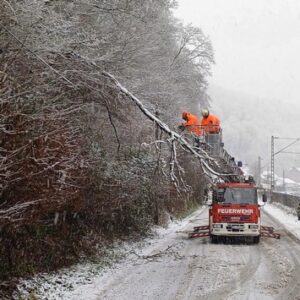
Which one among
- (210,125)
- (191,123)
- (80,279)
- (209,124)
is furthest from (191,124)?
(80,279)

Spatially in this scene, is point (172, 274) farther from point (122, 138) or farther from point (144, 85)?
point (144, 85)

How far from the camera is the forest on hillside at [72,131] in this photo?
8.79 m

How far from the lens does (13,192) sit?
29.2 feet

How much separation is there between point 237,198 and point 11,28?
1216cm

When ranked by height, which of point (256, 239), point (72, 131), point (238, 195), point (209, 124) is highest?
point (209, 124)

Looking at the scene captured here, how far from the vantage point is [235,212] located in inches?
748

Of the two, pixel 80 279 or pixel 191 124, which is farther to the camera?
pixel 191 124

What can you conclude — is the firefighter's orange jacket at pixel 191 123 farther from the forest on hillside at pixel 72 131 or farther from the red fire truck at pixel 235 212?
the red fire truck at pixel 235 212

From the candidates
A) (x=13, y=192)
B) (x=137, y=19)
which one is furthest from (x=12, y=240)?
(x=137, y=19)

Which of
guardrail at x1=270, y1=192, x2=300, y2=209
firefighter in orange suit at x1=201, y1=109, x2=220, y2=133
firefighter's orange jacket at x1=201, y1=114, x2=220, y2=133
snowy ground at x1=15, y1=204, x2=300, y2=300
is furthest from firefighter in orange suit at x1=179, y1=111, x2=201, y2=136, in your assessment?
guardrail at x1=270, y1=192, x2=300, y2=209

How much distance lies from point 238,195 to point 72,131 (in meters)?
10.3

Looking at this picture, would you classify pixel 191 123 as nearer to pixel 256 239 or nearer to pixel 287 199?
pixel 256 239

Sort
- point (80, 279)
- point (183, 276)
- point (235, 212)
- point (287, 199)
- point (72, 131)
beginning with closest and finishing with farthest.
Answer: point (72, 131)
point (80, 279)
point (183, 276)
point (235, 212)
point (287, 199)

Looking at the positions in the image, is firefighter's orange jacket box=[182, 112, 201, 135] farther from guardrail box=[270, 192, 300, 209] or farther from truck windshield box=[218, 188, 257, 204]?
guardrail box=[270, 192, 300, 209]
